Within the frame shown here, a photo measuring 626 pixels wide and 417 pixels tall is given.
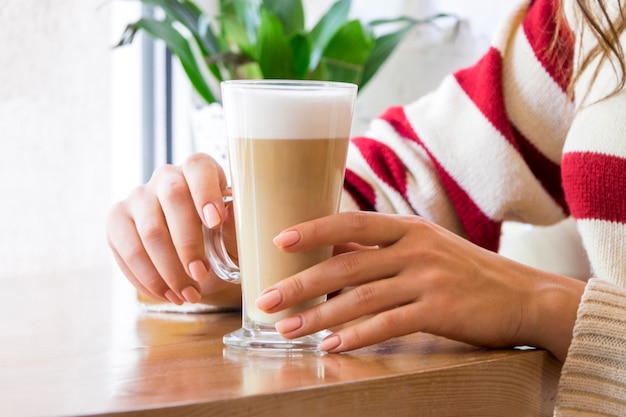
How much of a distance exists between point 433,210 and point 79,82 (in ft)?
2.71

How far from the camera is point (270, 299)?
592mm

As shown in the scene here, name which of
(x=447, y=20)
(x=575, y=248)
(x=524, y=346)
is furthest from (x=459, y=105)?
(x=447, y=20)

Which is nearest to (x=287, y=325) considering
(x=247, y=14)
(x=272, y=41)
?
(x=272, y=41)

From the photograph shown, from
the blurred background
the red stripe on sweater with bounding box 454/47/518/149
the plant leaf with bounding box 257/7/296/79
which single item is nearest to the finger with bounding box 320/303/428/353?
the red stripe on sweater with bounding box 454/47/518/149

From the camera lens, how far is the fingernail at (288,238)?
1.92ft

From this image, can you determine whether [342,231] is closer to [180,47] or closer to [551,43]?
[551,43]

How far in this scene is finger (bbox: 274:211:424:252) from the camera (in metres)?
0.59

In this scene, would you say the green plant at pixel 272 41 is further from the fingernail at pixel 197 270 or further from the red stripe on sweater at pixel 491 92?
the fingernail at pixel 197 270

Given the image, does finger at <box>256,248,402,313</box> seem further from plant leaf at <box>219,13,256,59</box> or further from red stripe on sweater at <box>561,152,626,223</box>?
plant leaf at <box>219,13,256,59</box>

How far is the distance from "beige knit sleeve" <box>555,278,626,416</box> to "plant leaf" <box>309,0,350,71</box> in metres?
1.09

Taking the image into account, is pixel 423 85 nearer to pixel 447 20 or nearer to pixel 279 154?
pixel 447 20

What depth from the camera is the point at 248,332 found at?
63cm

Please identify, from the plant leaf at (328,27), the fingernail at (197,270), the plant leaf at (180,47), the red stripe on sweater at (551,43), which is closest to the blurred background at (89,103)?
the plant leaf at (180,47)

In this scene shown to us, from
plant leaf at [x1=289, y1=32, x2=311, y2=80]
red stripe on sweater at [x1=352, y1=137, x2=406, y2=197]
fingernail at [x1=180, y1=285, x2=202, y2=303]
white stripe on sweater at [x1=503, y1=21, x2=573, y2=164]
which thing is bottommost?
fingernail at [x1=180, y1=285, x2=202, y2=303]
